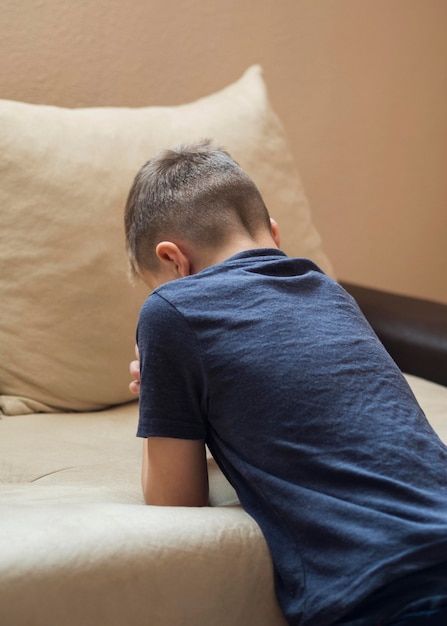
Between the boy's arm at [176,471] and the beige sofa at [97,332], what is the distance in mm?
37

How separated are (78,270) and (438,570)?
0.86 m

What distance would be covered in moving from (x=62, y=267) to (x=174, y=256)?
0.45m

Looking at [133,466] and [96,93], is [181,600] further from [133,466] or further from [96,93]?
[96,93]

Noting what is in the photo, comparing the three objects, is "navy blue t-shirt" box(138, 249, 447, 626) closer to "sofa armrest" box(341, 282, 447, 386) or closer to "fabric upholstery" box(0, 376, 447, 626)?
"fabric upholstery" box(0, 376, 447, 626)

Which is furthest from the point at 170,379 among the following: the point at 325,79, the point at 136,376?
the point at 325,79

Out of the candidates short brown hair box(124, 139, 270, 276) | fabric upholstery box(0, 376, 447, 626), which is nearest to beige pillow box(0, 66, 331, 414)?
short brown hair box(124, 139, 270, 276)

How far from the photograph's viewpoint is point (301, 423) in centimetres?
90

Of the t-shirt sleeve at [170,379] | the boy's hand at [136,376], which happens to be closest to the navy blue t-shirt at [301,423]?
the t-shirt sleeve at [170,379]

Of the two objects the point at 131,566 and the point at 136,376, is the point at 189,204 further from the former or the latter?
the point at 131,566

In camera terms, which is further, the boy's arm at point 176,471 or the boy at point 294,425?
the boy's arm at point 176,471

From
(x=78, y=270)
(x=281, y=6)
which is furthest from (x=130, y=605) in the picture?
(x=281, y=6)

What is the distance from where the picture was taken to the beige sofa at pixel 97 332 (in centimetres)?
85

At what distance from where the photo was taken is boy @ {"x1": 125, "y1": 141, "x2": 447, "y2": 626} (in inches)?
32.5

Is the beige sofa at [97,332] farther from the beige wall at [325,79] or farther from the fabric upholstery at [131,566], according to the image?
the beige wall at [325,79]
